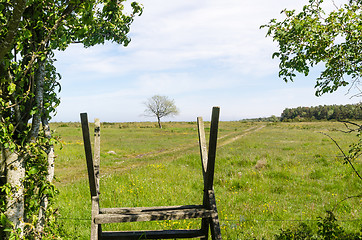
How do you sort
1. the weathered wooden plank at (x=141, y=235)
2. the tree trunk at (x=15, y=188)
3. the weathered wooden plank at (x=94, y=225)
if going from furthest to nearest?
the weathered wooden plank at (x=141, y=235) < the tree trunk at (x=15, y=188) < the weathered wooden plank at (x=94, y=225)

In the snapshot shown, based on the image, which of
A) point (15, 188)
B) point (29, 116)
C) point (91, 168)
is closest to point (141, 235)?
point (91, 168)

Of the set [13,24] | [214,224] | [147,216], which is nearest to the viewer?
[13,24]

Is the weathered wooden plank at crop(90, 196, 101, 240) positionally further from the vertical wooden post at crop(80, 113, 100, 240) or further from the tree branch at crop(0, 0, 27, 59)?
the tree branch at crop(0, 0, 27, 59)

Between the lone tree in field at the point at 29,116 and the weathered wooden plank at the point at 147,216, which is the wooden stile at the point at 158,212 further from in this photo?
the lone tree in field at the point at 29,116

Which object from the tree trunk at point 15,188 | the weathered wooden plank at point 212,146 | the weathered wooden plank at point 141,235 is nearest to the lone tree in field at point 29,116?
the tree trunk at point 15,188

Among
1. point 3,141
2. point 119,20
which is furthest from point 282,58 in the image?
point 3,141

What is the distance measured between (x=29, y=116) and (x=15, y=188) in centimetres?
134

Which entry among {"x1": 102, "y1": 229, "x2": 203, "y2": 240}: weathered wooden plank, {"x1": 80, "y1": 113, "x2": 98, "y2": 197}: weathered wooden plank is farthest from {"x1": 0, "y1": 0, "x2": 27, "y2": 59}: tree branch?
{"x1": 102, "y1": 229, "x2": 203, "y2": 240}: weathered wooden plank

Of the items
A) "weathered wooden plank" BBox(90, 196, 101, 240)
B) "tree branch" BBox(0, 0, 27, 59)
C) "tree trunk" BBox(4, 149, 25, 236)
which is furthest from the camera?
"tree trunk" BBox(4, 149, 25, 236)

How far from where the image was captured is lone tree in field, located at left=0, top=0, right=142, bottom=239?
165 inches

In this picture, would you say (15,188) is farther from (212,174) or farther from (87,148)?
(212,174)

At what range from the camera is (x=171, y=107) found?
281 ft

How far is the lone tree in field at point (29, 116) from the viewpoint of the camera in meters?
4.20

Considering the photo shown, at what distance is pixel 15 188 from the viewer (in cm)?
438
